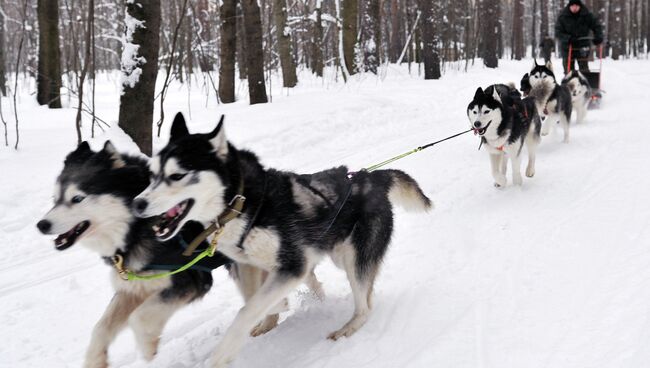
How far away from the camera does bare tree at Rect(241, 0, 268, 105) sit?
10266mm

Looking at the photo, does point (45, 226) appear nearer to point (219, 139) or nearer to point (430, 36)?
point (219, 139)

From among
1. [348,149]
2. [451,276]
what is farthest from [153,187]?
[348,149]

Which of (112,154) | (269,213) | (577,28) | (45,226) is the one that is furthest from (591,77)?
(45,226)

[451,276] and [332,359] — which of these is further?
[451,276]

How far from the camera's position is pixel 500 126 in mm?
5125

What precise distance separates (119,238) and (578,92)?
8067 mm

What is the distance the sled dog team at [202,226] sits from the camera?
2.21 metres

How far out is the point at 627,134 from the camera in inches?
279

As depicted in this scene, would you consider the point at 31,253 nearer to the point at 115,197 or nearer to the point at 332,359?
the point at 115,197

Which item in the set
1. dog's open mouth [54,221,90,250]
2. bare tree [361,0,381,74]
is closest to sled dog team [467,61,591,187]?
dog's open mouth [54,221,90,250]

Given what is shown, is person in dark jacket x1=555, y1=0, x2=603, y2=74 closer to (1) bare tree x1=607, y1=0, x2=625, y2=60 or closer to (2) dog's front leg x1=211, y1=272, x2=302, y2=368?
(2) dog's front leg x1=211, y1=272, x2=302, y2=368

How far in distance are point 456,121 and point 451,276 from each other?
6.21 meters

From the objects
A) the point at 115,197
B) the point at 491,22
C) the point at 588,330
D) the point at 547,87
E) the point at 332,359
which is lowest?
the point at 332,359

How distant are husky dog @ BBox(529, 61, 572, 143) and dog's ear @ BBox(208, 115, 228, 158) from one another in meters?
6.14
